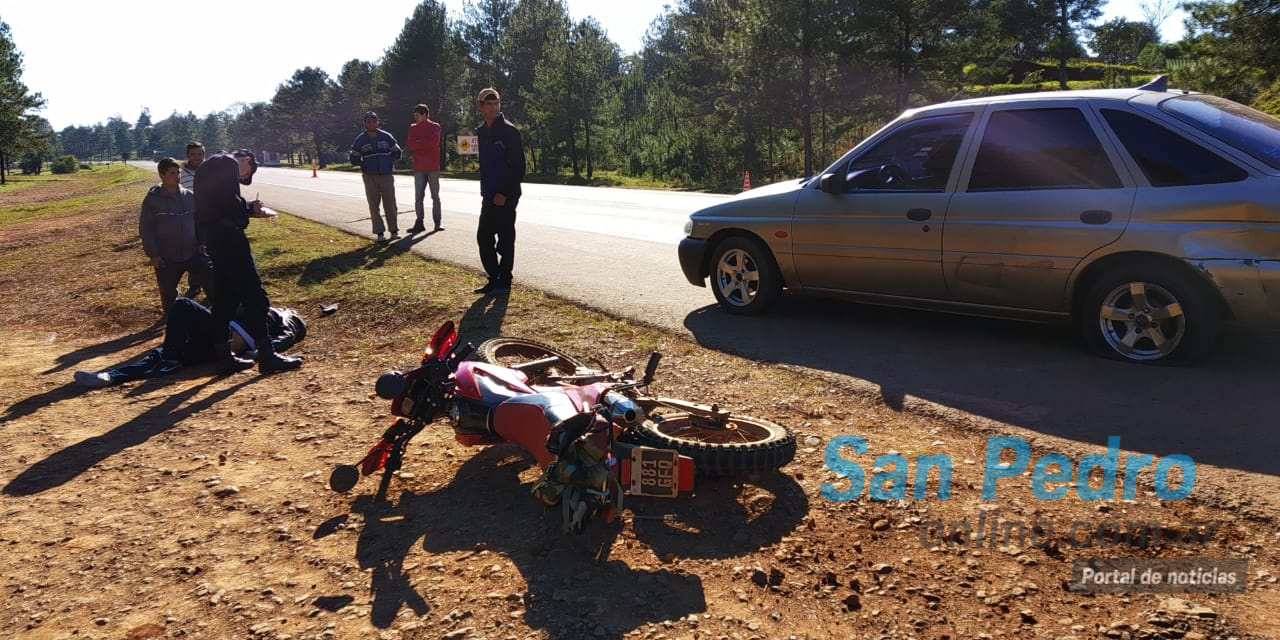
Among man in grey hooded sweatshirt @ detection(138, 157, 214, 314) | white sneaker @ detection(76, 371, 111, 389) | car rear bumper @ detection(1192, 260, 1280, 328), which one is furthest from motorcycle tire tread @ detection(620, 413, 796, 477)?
man in grey hooded sweatshirt @ detection(138, 157, 214, 314)

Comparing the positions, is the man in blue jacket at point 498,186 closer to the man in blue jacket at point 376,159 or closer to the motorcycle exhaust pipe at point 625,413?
the man in blue jacket at point 376,159

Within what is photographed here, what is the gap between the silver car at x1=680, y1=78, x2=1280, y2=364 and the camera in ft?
16.1

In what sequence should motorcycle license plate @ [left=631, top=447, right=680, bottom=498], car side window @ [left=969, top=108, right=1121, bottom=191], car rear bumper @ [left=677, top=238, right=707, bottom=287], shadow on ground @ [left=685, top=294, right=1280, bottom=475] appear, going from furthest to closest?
car rear bumper @ [left=677, top=238, right=707, bottom=287] → car side window @ [left=969, top=108, right=1121, bottom=191] → shadow on ground @ [left=685, top=294, right=1280, bottom=475] → motorcycle license plate @ [left=631, top=447, right=680, bottom=498]

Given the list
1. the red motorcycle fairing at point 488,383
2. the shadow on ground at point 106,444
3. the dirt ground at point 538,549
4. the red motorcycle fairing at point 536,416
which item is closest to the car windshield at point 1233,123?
the dirt ground at point 538,549

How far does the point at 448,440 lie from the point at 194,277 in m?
5.38

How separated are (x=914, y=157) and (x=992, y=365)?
174cm

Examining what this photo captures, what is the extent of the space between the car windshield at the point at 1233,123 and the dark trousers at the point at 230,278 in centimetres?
668

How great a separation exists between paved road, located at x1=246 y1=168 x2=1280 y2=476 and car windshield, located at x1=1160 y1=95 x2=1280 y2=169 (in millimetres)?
1281

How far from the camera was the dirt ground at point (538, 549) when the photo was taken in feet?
9.50

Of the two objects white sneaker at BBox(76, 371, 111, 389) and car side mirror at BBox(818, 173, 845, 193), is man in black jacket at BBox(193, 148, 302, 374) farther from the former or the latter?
car side mirror at BBox(818, 173, 845, 193)

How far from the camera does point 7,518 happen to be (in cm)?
412

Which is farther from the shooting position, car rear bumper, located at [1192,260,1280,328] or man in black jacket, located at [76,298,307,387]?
man in black jacket, located at [76,298,307,387]

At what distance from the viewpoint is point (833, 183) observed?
6590 millimetres

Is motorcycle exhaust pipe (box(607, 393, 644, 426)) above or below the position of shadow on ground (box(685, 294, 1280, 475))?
above
